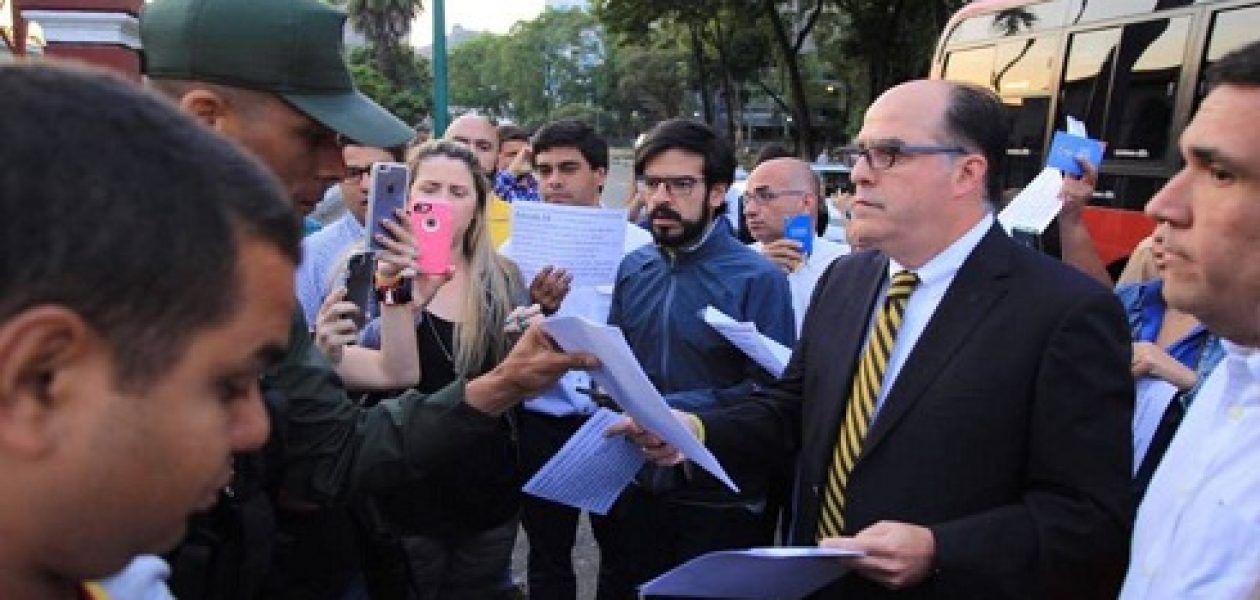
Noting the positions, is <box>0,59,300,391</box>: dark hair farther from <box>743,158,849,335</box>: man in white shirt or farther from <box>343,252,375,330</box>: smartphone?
<box>743,158,849,335</box>: man in white shirt

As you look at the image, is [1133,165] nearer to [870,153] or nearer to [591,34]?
[870,153]

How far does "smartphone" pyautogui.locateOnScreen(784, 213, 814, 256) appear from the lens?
4234 millimetres

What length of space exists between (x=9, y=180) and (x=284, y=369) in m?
1.08

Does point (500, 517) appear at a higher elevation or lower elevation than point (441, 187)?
lower

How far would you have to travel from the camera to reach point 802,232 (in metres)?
4.26

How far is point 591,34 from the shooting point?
89.2 meters

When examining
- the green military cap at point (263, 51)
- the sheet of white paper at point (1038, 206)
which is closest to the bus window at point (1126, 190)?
the sheet of white paper at point (1038, 206)

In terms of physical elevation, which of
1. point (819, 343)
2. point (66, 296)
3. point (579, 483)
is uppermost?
point (66, 296)

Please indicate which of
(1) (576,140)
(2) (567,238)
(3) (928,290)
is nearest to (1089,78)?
(1) (576,140)

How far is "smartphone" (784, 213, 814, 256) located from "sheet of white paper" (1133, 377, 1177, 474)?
1953mm

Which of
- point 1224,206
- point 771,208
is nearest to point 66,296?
point 1224,206

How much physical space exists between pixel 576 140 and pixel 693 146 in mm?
1182

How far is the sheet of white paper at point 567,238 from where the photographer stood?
10.6ft

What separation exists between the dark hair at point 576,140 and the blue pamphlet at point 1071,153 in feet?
6.78
